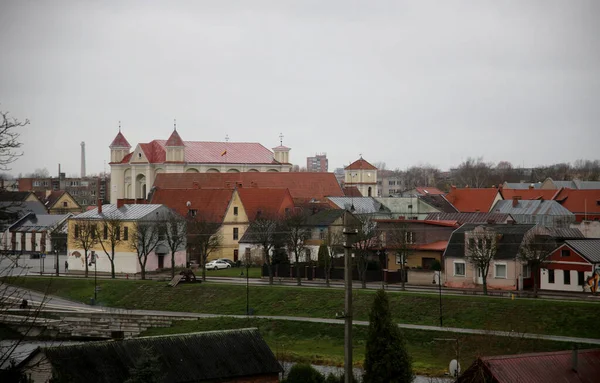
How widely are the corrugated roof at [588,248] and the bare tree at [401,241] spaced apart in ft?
31.5

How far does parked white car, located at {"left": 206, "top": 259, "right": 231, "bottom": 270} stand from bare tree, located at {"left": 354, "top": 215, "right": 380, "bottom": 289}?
11.6 m

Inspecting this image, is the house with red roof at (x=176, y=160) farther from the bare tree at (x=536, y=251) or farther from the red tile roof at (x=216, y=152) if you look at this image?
the bare tree at (x=536, y=251)

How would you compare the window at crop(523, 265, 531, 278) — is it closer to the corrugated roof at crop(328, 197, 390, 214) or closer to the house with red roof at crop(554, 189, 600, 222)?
the corrugated roof at crop(328, 197, 390, 214)

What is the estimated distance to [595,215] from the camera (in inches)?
3167

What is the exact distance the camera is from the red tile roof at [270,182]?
9081 centimetres

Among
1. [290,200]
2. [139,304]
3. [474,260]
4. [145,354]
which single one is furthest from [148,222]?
[145,354]

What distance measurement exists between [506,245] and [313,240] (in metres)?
17.5

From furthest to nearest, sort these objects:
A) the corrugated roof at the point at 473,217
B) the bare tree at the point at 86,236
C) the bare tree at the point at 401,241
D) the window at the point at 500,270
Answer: the bare tree at the point at 86,236 → the corrugated roof at the point at 473,217 → the bare tree at the point at 401,241 → the window at the point at 500,270

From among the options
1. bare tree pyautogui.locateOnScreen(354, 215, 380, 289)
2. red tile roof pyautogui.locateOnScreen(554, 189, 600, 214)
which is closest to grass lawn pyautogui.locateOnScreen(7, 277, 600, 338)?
bare tree pyautogui.locateOnScreen(354, 215, 380, 289)

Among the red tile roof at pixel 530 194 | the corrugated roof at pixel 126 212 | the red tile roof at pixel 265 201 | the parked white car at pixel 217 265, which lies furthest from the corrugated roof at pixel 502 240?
the red tile roof at pixel 530 194

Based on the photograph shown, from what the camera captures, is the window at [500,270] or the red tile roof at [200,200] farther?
the red tile roof at [200,200]

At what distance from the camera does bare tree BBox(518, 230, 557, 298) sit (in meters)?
46.4

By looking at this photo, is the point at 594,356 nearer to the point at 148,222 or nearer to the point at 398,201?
the point at 148,222

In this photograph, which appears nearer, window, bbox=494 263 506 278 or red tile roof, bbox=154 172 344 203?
window, bbox=494 263 506 278
